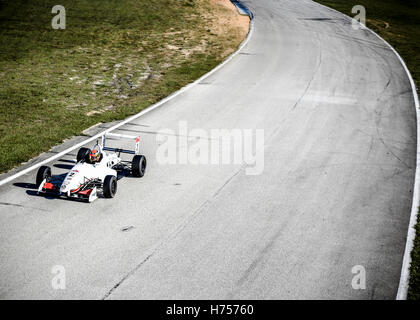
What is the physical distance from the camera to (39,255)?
978 cm

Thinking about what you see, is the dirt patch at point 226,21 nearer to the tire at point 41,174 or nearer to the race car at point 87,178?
the race car at point 87,178

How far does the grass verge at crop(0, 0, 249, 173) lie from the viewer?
58.9ft

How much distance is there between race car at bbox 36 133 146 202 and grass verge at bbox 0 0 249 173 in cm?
248

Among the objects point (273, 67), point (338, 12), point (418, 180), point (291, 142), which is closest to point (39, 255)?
point (291, 142)

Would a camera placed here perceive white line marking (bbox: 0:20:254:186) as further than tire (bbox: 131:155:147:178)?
Yes

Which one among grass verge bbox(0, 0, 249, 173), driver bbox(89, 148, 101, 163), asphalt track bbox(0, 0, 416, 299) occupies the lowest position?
asphalt track bbox(0, 0, 416, 299)

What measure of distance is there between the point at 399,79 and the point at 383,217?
1623 centimetres

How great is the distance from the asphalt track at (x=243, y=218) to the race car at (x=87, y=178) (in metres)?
0.34

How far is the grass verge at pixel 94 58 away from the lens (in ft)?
58.9

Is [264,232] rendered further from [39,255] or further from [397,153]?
[397,153]

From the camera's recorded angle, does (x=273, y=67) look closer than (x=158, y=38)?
Yes

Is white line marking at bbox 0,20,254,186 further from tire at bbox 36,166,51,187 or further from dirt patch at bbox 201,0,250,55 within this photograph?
tire at bbox 36,166,51,187

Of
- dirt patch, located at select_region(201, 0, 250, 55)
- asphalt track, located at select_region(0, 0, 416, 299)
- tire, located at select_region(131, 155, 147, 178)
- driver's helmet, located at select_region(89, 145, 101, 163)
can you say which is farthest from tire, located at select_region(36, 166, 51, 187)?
dirt patch, located at select_region(201, 0, 250, 55)
